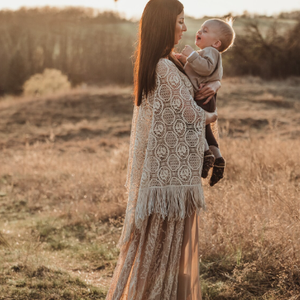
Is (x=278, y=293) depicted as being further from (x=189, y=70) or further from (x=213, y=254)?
(x=189, y=70)

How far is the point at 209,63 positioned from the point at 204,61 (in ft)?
0.17

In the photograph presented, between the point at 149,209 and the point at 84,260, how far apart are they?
2.26m

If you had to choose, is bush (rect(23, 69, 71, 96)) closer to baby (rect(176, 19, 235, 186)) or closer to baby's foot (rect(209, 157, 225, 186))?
baby (rect(176, 19, 235, 186))

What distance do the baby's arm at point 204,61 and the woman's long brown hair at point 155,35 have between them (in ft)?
0.51

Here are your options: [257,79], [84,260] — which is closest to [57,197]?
[84,260]

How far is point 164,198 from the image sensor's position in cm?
266

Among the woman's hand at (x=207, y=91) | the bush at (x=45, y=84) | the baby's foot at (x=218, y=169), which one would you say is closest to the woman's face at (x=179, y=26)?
the woman's hand at (x=207, y=91)

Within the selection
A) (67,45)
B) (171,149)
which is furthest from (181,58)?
(67,45)

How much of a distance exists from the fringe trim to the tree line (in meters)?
26.4

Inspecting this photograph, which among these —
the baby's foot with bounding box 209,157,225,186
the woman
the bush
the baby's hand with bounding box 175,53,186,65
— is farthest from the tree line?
the woman

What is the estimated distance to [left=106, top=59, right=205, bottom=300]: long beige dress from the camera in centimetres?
262

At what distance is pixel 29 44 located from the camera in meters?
41.6

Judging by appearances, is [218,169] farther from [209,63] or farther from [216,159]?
[209,63]

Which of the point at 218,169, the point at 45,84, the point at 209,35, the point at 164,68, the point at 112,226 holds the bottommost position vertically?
the point at 45,84
